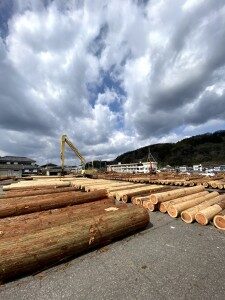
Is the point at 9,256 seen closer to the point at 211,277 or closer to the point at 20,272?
the point at 20,272

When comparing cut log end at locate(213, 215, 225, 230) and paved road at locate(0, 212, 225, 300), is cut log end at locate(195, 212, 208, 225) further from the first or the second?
paved road at locate(0, 212, 225, 300)

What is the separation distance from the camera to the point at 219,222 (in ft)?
20.4

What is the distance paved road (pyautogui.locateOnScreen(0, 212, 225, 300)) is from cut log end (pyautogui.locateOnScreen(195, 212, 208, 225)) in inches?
31.0

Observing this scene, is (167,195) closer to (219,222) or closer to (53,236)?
(219,222)

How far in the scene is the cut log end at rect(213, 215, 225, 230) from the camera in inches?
241

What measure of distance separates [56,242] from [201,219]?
179 inches

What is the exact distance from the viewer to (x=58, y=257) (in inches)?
173

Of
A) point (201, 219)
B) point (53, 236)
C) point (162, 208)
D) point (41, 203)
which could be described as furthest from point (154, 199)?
point (53, 236)

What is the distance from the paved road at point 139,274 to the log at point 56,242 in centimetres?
21

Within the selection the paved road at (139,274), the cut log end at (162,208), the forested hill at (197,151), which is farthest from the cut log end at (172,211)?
the forested hill at (197,151)

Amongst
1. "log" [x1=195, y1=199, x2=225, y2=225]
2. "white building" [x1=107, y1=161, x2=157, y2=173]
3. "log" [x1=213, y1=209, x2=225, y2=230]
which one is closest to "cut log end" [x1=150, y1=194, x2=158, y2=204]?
"log" [x1=195, y1=199, x2=225, y2=225]

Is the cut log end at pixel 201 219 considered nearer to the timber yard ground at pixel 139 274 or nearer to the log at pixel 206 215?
the log at pixel 206 215

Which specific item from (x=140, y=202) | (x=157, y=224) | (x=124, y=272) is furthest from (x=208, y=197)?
(x=124, y=272)

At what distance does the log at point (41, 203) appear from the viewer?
7.65 m
